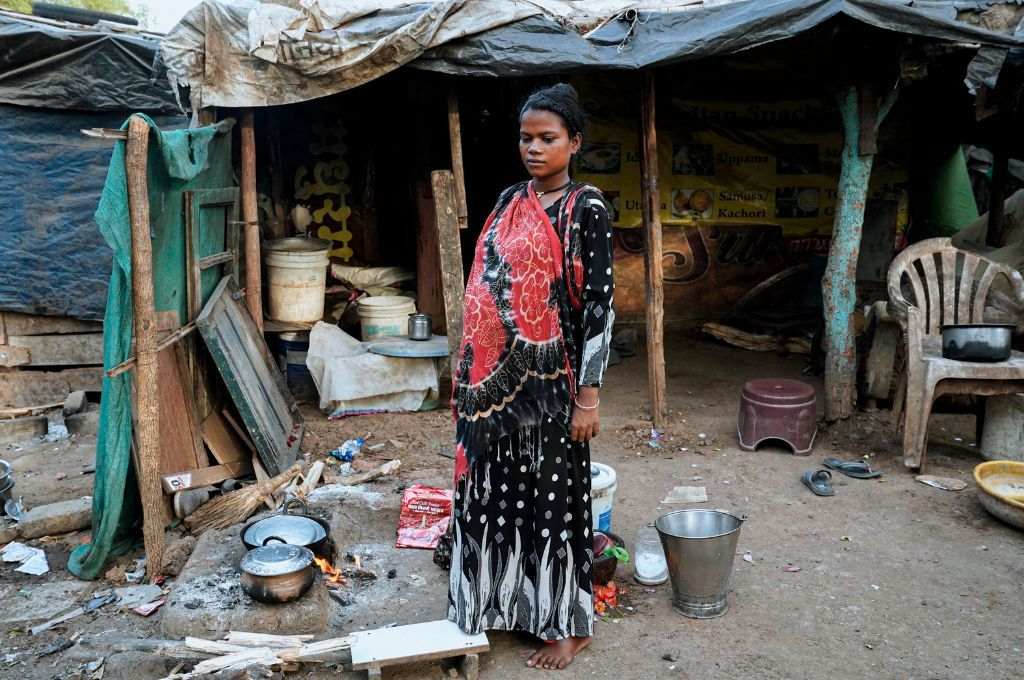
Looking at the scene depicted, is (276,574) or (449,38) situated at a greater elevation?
(449,38)

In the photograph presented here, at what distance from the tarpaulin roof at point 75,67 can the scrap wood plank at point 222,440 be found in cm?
314

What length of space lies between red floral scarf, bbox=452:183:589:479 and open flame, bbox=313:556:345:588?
1.20 metres

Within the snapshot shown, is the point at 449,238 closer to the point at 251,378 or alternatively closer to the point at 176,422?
the point at 251,378

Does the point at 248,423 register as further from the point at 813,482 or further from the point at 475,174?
the point at 475,174

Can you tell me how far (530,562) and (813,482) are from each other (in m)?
2.68

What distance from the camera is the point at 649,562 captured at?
4004mm

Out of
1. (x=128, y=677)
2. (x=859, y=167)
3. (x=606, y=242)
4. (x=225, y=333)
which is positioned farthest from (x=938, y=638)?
(x=225, y=333)

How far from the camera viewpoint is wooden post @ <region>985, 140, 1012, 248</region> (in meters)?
8.34

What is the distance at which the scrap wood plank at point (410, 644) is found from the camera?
Answer: 3096 millimetres

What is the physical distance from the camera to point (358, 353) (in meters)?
6.71

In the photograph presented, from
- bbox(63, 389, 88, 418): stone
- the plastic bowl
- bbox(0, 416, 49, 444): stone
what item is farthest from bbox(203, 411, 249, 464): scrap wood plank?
the plastic bowl

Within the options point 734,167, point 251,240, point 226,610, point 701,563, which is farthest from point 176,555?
point 734,167

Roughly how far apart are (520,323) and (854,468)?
337 cm

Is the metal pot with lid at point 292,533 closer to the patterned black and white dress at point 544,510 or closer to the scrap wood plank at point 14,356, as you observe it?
the patterned black and white dress at point 544,510
